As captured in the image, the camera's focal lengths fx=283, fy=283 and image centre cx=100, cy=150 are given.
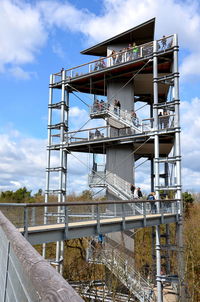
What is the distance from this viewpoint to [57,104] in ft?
68.2

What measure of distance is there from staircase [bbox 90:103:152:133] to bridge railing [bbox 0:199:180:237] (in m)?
4.96

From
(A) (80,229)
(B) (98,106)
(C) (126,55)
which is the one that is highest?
(C) (126,55)

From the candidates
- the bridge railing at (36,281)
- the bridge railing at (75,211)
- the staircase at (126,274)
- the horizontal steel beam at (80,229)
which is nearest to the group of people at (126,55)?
the bridge railing at (75,211)

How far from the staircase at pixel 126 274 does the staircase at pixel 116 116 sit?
7.25 m

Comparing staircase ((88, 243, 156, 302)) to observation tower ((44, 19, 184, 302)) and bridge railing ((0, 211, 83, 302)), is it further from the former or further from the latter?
bridge railing ((0, 211, 83, 302))

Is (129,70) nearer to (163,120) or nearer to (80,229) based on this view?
(163,120)

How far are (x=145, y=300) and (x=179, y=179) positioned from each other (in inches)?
251

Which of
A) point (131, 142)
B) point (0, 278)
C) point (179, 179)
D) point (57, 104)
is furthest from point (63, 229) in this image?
point (57, 104)

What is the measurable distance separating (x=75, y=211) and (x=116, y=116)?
855 centimetres

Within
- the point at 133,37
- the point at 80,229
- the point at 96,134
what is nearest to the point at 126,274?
the point at 80,229

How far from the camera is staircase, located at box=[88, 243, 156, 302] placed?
46.9 ft

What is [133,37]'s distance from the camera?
67.0ft

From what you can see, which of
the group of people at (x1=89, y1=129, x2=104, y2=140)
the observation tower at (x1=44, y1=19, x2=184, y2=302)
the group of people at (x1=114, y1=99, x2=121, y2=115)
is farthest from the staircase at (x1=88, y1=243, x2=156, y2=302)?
the group of people at (x1=114, y1=99, x2=121, y2=115)

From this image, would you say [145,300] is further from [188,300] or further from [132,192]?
[132,192]
